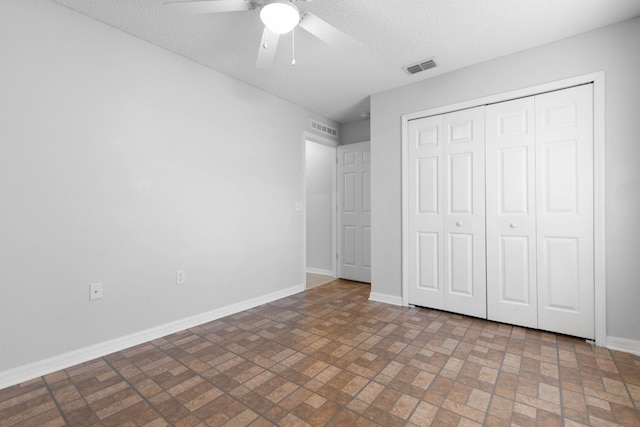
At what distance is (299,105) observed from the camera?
4086 mm

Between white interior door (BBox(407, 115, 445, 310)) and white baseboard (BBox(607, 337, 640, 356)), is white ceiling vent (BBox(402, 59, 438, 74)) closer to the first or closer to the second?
white interior door (BBox(407, 115, 445, 310))

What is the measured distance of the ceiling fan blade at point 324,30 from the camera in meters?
1.81

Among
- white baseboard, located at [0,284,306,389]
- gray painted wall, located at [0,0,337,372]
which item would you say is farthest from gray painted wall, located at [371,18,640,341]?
white baseboard, located at [0,284,306,389]

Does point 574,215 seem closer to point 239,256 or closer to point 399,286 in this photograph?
point 399,286

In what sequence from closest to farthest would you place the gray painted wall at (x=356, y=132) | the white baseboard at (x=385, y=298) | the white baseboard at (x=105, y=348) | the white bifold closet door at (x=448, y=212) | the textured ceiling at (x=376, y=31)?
the white baseboard at (x=105, y=348) < the textured ceiling at (x=376, y=31) < the white bifold closet door at (x=448, y=212) < the white baseboard at (x=385, y=298) < the gray painted wall at (x=356, y=132)

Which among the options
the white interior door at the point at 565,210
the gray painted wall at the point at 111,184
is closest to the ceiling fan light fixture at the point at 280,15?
the gray painted wall at the point at 111,184

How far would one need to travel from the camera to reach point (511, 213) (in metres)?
2.83

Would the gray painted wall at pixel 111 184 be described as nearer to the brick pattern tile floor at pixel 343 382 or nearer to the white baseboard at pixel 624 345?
the brick pattern tile floor at pixel 343 382

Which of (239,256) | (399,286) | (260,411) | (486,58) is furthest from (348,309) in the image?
(486,58)

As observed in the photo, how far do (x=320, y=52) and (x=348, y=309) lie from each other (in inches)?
105

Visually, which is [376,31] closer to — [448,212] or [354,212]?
[448,212]

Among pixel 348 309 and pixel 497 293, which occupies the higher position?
pixel 497 293

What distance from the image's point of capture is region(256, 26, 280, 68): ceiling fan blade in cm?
190

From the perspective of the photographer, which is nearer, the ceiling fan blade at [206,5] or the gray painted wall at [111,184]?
the ceiling fan blade at [206,5]
